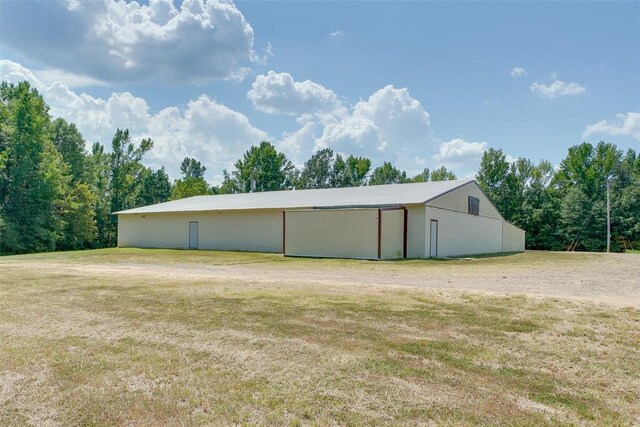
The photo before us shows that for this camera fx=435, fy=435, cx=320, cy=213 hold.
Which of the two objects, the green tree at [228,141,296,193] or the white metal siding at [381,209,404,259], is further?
the green tree at [228,141,296,193]

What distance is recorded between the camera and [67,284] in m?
8.57

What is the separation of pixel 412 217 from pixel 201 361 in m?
16.1

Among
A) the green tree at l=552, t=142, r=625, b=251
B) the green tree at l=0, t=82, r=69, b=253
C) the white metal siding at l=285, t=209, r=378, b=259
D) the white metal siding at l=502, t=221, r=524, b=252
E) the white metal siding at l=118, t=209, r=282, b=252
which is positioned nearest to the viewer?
the white metal siding at l=285, t=209, r=378, b=259

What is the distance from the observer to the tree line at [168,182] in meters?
30.2

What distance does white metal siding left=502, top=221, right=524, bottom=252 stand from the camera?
3048 centimetres

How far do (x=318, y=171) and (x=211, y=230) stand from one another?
32.6 meters

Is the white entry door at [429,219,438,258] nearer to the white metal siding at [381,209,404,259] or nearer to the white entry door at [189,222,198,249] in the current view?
the white metal siding at [381,209,404,259]

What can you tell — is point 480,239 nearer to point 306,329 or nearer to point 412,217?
point 412,217

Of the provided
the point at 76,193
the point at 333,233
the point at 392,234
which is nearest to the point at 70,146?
the point at 76,193

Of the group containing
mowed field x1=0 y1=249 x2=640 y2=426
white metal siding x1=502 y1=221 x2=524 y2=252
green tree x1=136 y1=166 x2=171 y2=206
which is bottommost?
mowed field x1=0 y1=249 x2=640 y2=426

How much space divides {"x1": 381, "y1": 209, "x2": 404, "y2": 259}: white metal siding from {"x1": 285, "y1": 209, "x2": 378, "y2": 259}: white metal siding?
0.47 m

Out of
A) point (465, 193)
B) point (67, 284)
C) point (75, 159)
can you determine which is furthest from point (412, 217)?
point (75, 159)

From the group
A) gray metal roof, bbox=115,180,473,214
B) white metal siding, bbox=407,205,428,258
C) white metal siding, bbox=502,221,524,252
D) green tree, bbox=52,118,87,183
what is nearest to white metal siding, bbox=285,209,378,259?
gray metal roof, bbox=115,180,473,214

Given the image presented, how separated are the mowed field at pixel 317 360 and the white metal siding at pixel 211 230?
1615 centimetres
